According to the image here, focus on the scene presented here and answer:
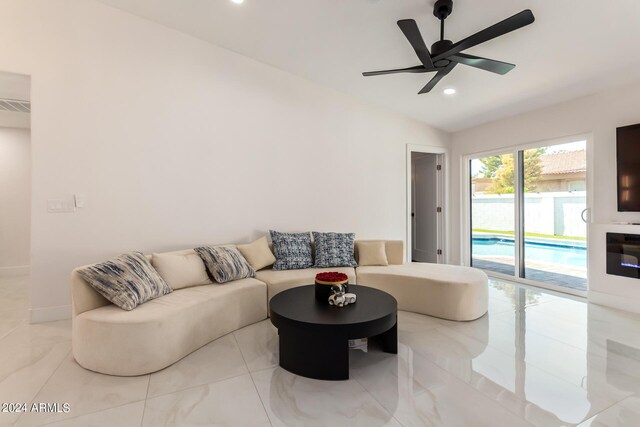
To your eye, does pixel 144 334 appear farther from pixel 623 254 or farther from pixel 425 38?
pixel 623 254

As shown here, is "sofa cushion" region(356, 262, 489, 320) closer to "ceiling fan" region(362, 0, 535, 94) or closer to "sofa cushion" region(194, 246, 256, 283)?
"sofa cushion" region(194, 246, 256, 283)

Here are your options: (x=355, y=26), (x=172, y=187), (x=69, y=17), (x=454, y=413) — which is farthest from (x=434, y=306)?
(x=69, y=17)

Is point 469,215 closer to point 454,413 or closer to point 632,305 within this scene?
point 632,305

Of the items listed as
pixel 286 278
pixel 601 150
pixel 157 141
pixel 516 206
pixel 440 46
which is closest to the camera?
pixel 440 46

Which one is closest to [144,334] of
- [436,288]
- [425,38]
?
[436,288]

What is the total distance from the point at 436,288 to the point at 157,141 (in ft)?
11.7

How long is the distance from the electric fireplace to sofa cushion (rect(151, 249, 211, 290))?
4.63 m

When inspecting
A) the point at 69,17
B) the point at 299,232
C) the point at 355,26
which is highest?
the point at 69,17

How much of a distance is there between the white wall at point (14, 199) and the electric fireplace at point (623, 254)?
8.49 meters

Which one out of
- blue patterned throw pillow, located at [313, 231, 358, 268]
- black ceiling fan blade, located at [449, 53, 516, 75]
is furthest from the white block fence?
blue patterned throw pillow, located at [313, 231, 358, 268]

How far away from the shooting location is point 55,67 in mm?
3193

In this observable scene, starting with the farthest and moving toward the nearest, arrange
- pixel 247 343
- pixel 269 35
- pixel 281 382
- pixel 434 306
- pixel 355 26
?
pixel 269 35 < pixel 434 306 < pixel 355 26 < pixel 247 343 < pixel 281 382

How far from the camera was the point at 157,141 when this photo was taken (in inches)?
142

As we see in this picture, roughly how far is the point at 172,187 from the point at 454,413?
3.50 metres
